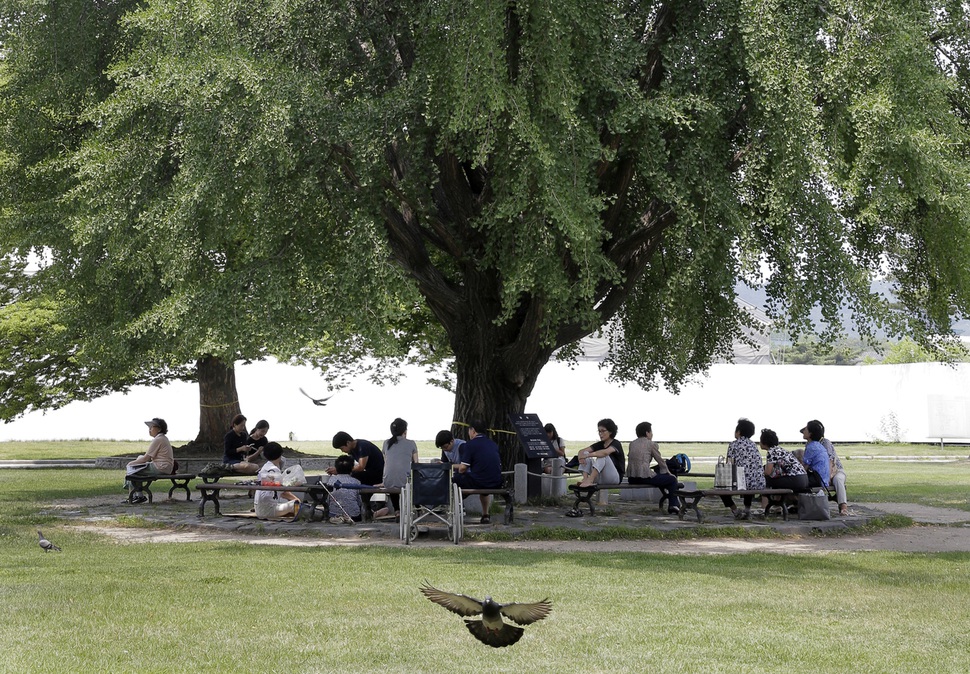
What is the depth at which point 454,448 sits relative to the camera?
1497 centimetres

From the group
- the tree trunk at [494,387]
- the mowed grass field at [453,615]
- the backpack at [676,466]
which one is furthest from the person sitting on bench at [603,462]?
the mowed grass field at [453,615]

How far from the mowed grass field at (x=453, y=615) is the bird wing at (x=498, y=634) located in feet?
2.87

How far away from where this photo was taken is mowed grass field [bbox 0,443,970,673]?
6.30 meters

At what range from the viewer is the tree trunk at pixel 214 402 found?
93.0 ft

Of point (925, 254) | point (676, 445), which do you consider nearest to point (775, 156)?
point (925, 254)

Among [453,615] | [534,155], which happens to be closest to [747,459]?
[534,155]

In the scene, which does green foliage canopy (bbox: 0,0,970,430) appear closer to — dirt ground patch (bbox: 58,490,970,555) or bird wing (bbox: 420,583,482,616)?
dirt ground patch (bbox: 58,490,970,555)

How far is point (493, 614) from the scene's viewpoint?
505 cm

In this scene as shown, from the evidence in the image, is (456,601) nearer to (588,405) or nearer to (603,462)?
(603,462)

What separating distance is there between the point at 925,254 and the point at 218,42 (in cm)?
936

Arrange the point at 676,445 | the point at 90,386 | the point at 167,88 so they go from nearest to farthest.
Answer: the point at 167,88 → the point at 90,386 → the point at 676,445

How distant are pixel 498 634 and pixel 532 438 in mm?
10742

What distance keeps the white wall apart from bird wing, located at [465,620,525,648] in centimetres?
3429

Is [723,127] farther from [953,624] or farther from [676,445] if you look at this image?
[676,445]
